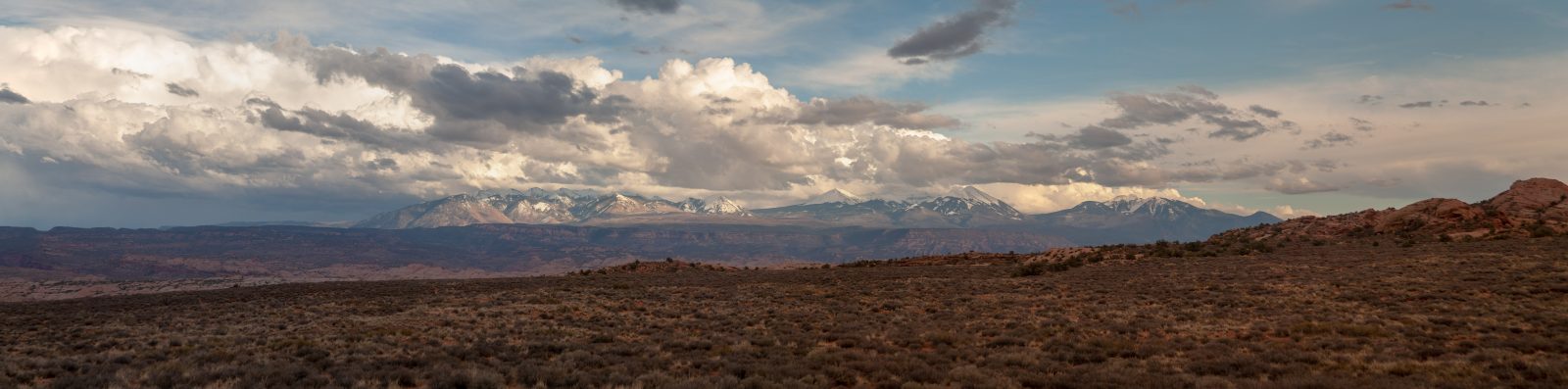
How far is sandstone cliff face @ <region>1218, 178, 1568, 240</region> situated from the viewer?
5597 centimetres

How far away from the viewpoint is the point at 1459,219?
59.9 meters

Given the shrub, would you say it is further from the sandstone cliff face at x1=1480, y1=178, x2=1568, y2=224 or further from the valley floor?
the sandstone cliff face at x1=1480, y1=178, x2=1568, y2=224

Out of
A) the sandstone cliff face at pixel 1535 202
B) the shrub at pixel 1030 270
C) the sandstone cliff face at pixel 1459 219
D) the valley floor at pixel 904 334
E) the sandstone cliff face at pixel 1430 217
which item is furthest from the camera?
the sandstone cliff face at pixel 1535 202

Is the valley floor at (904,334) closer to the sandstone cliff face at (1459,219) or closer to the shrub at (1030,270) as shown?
the shrub at (1030,270)

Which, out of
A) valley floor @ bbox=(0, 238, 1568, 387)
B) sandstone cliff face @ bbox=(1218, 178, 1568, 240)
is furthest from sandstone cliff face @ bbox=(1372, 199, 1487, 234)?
valley floor @ bbox=(0, 238, 1568, 387)

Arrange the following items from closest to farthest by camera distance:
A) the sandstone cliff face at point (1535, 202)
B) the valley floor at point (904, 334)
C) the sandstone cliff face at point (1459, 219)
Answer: the valley floor at point (904, 334) < the sandstone cliff face at point (1459, 219) < the sandstone cliff face at point (1535, 202)

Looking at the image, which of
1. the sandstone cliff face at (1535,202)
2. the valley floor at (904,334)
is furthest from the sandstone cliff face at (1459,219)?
the valley floor at (904,334)

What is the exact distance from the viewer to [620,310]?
36469 millimetres

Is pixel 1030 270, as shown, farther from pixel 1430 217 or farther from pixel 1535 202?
pixel 1535 202

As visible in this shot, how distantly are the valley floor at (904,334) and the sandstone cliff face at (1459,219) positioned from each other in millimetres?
13865

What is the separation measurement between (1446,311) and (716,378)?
23078 millimetres

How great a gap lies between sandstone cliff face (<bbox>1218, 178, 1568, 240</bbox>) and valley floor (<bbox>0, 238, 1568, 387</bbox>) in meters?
13.9

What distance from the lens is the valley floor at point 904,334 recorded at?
17.1 metres

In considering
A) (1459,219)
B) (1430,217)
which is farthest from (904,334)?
(1430,217)
